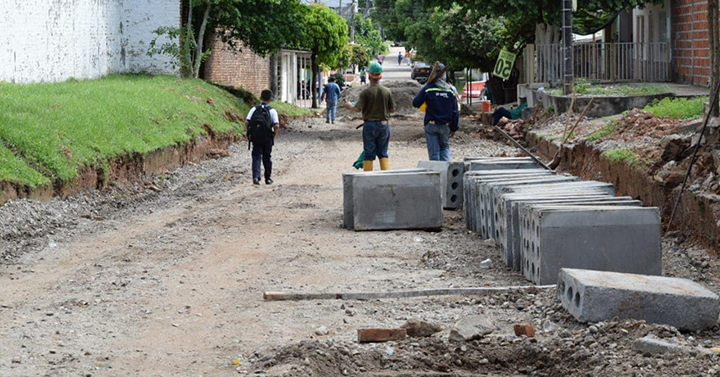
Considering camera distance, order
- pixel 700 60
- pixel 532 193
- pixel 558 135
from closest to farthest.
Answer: pixel 532 193
pixel 558 135
pixel 700 60

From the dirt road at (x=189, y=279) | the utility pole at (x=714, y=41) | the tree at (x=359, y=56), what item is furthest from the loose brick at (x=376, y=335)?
the tree at (x=359, y=56)

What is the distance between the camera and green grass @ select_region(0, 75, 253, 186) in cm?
1424

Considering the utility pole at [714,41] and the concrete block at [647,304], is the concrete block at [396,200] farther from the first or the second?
the concrete block at [647,304]

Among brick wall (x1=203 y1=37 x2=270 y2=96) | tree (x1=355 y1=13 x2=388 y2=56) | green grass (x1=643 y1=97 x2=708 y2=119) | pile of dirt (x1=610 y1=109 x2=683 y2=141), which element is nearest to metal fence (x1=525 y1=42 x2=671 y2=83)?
brick wall (x1=203 y1=37 x2=270 y2=96)

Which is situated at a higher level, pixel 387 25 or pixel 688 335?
pixel 387 25

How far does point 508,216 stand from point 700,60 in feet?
62.5

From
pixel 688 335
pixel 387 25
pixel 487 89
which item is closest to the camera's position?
pixel 688 335

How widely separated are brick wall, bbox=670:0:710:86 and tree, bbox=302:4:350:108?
64.4ft

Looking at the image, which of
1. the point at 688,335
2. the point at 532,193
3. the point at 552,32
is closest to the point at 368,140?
the point at 532,193

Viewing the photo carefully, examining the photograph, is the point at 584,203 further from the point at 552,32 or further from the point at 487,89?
the point at 487,89

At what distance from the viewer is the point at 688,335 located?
23.2 feet

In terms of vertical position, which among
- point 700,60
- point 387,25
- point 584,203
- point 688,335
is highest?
point 387,25

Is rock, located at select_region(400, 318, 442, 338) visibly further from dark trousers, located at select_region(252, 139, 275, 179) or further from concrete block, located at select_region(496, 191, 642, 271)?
dark trousers, located at select_region(252, 139, 275, 179)

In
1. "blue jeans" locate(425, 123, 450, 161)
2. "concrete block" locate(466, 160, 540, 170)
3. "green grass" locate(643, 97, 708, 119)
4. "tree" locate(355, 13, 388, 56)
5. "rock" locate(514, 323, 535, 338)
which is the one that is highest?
"tree" locate(355, 13, 388, 56)
